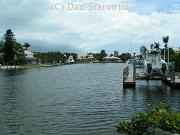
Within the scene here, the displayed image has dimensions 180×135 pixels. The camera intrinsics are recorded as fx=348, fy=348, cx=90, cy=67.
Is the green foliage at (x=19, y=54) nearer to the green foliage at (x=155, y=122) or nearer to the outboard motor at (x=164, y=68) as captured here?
the outboard motor at (x=164, y=68)

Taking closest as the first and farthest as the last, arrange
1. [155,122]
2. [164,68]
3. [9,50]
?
[155,122]
[164,68]
[9,50]

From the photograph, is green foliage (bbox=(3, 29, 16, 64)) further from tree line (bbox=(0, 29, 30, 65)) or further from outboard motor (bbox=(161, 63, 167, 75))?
outboard motor (bbox=(161, 63, 167, 75))

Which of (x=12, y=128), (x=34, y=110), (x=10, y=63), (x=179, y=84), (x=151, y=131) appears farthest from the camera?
(x=10, y=63)

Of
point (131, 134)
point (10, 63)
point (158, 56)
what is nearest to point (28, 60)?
point (10, 63)

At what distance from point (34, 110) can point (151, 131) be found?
13315mm

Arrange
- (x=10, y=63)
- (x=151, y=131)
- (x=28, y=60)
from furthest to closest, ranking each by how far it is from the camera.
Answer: (x=28, y=60), (x=10, y=63), (x=151, y=131)

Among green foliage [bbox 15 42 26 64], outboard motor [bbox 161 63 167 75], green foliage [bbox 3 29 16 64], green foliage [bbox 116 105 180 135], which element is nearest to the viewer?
green foliage [bbox 116 105 180 135]

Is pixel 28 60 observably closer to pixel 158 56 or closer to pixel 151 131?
pixel 158 56

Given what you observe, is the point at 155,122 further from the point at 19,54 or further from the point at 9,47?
the point at 19,54

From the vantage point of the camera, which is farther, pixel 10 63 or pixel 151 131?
pixel 10 63

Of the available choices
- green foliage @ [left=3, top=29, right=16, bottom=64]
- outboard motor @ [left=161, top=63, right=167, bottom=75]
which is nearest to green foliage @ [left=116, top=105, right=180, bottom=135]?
outboard motor @ [left=161, top=63, right=167, bottom=75]

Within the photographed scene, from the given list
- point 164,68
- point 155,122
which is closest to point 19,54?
point 164,68

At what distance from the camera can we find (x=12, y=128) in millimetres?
17688

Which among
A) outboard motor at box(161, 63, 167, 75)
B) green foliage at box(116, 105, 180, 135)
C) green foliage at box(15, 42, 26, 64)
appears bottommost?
green foliage at box(116, 105, 180, 135)
